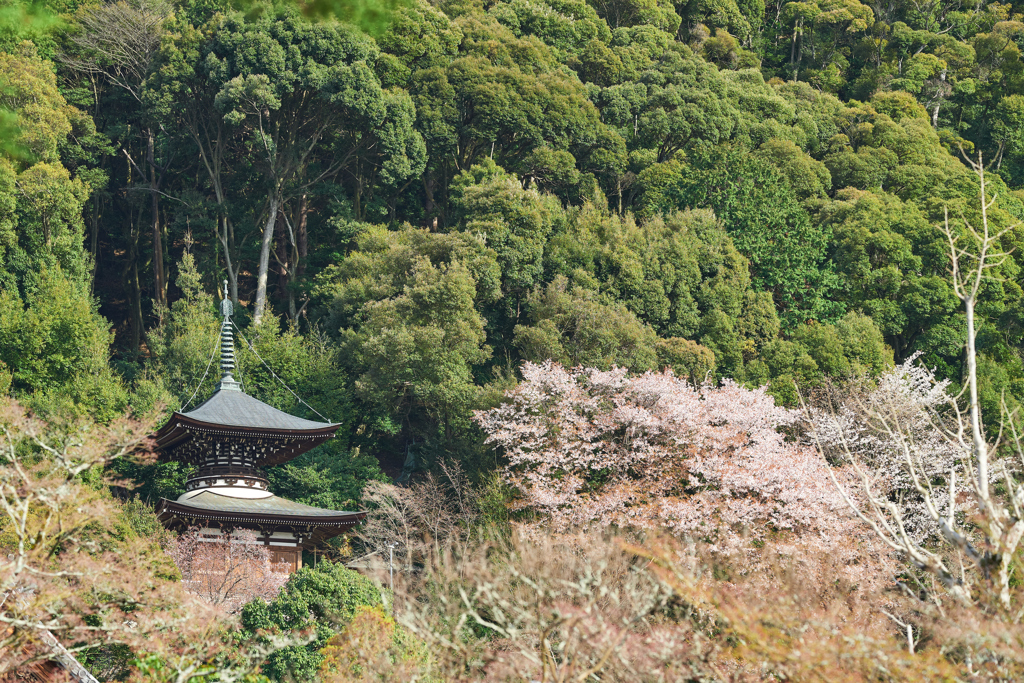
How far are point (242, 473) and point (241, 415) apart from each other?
3.41 feet

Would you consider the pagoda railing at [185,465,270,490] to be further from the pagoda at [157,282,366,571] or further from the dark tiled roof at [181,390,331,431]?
the dark tiled roof at [181,390,331,431]

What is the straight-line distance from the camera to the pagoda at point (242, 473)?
65.7ft

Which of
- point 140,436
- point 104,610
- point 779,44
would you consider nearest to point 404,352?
point 140,436

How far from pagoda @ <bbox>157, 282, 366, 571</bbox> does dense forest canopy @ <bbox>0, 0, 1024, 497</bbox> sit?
14.6 ft

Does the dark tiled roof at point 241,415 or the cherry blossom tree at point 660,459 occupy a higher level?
the dark tiled roof at point 241,415

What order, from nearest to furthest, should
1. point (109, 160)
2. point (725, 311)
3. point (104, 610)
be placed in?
point (104, 610), point (725, 311), point (109, 160)

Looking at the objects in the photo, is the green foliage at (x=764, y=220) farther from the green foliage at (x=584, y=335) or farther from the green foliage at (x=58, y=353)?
the green foliage at (x=58, y=353)

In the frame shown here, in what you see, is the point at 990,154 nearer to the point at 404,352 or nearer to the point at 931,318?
the point at 931,318

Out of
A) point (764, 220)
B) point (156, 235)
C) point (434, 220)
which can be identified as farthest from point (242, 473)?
point (764, 220)

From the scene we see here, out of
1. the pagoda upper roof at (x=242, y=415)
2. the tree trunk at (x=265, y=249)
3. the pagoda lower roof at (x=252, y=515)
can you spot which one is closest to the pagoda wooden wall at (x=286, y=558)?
the pagoda lower roof at (x=252, y=515)

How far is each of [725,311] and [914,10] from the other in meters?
26.7

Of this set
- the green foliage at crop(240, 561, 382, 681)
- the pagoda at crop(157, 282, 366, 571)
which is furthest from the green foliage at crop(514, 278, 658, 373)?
the green foliage at crop(240, 561, 382, 681)

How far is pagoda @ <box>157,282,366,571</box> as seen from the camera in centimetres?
2002

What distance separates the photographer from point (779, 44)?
52344mm
